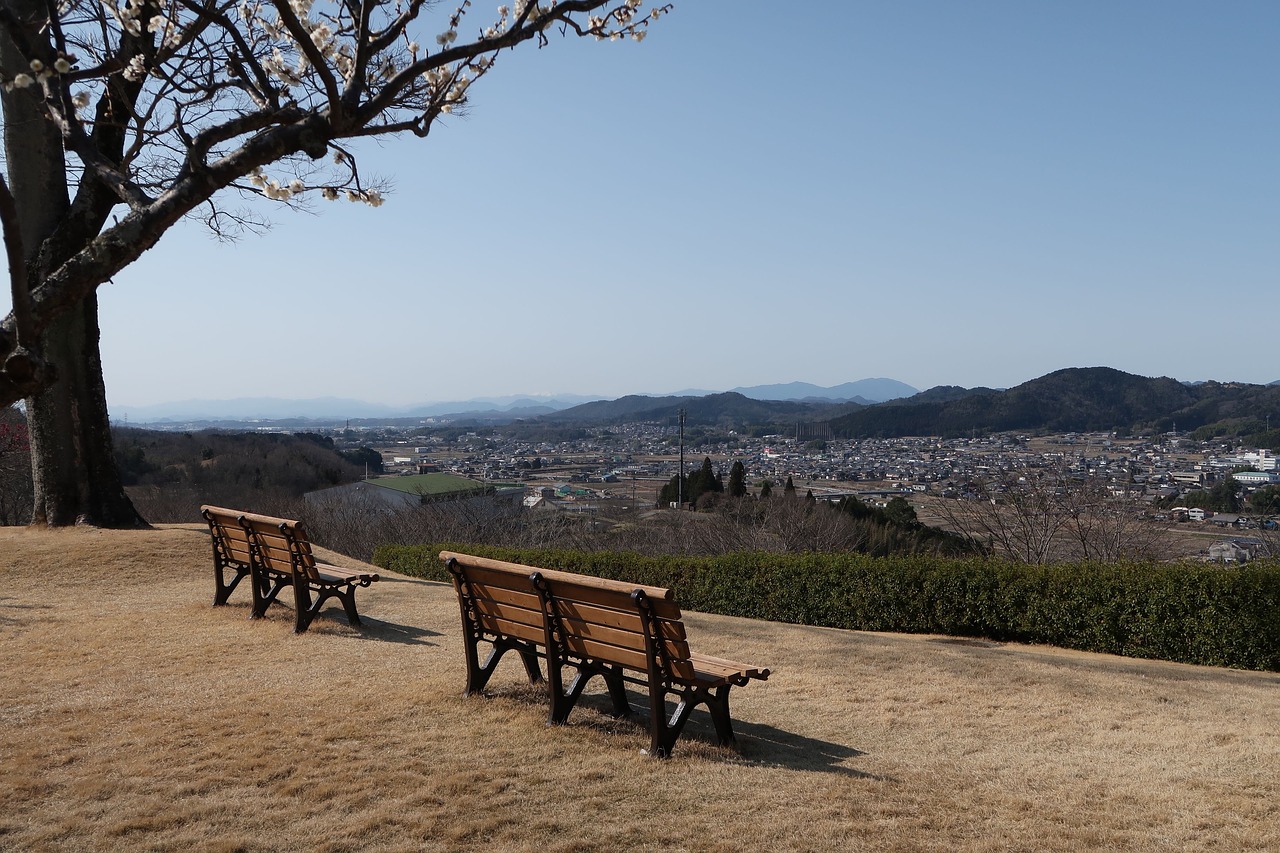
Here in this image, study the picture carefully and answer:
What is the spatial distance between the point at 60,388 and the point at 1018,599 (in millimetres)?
13639

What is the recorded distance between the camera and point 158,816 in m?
4.15

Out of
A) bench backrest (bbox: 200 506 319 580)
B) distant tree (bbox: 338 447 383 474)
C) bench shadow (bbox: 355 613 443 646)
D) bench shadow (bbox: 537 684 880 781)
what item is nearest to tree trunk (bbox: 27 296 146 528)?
bench backrest (bbox: 200 506 319 580)

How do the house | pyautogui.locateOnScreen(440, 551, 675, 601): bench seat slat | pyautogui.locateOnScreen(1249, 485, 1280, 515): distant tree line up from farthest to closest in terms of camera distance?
pyautogui.locateOnScreen(1249, 485, 1280, 515): distant tree
the house
pyautogui.locateOnScreen(440, 551, 675, 601): bench seat slat

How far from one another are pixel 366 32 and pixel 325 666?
4.56 m

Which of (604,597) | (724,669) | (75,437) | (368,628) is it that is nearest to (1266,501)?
(368,628)

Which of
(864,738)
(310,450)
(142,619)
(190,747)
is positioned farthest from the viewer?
(310,450)

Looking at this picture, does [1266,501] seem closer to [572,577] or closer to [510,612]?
[510,612]

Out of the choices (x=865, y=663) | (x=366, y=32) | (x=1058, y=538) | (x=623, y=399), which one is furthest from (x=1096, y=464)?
(x=623, y=399)

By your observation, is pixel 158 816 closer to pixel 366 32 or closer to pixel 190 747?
pixel 190 747

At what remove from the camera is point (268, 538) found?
30.2 ft

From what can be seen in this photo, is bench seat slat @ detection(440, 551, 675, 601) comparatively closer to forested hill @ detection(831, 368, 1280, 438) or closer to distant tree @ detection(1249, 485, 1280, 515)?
distant tree @ detection(1249, 485, 1280, 515)

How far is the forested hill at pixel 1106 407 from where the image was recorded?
4966cm

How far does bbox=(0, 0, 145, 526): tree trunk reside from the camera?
46.6ft

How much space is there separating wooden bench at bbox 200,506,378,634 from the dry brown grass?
0.37m
